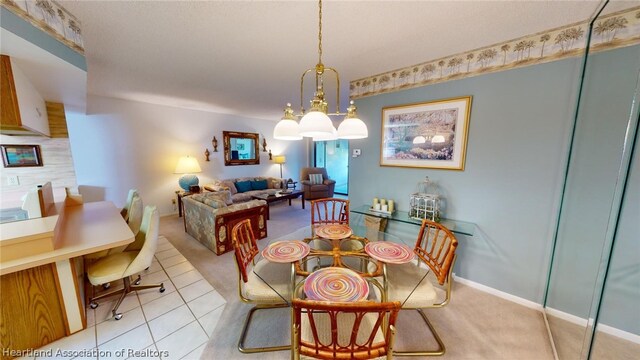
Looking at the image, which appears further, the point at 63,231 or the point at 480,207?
the point at 480,207

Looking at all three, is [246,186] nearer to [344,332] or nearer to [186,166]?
[186,166]

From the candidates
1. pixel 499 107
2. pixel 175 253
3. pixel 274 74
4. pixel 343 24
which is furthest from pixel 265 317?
pixel 499 107

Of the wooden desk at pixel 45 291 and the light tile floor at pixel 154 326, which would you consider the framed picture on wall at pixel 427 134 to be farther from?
the wooden desk at pixel 45 291

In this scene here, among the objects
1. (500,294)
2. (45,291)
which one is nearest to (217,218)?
(45,291)

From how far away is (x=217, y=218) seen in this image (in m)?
2.79

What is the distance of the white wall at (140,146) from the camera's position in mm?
3500

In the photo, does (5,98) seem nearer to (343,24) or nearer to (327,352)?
(343,24)

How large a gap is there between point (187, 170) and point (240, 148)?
1.60 meters

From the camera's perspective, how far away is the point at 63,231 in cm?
178

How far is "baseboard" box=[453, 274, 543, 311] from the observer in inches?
75.4

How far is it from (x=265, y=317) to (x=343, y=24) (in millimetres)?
2495

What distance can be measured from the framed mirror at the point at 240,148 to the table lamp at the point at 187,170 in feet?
3.18

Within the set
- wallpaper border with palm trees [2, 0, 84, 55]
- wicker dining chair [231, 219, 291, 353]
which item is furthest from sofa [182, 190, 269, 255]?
wallpaper border with palm trees [2, 0, 84, 55]

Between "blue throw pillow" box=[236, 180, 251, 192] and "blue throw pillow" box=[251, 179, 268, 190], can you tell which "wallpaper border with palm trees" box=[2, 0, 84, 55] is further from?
"blue throw pillow" box=[251, 179, 268, 190]
